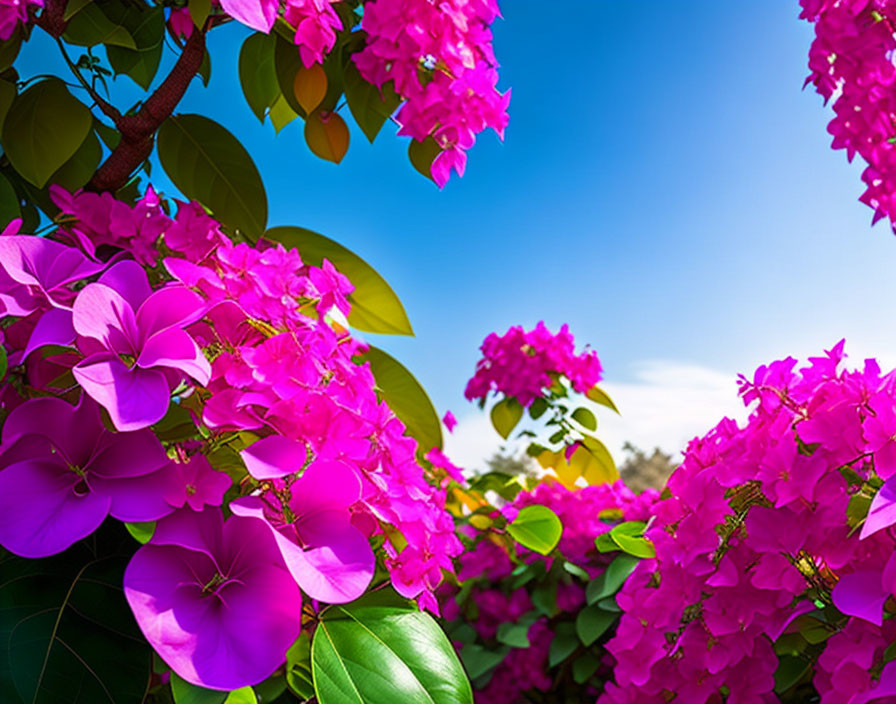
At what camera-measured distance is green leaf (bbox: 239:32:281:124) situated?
109 cm

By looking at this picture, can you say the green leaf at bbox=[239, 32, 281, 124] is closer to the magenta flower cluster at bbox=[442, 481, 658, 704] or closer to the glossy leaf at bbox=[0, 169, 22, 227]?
the glossy leaf at bbox=[0, 169, 22, 227]

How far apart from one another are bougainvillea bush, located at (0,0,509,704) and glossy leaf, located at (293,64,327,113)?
0.17 feet

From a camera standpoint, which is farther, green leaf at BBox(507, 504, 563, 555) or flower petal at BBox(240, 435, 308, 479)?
green leaf at BBox(507, 504, 563, 555)

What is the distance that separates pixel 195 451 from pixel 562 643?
1.44 m

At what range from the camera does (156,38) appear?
876mm

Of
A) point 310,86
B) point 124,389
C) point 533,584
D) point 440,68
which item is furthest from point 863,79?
point 124,389

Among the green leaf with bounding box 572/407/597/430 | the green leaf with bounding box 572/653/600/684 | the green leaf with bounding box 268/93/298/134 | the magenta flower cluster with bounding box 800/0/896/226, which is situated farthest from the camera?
the green leaf with bounding box 572/407/597/430

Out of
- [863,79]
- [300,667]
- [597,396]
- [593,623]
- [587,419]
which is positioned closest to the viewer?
[300,667]

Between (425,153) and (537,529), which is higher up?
(425,153)

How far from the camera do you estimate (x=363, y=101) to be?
3.08ft

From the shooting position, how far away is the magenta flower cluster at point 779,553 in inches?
25.0

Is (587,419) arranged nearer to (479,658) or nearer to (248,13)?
(479,658)

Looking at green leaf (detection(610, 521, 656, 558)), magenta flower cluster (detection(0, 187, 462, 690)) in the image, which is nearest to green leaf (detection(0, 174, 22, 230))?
magenta flower cluster (detection(0, 187, 462, 690))

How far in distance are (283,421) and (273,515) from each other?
76 millimetres
